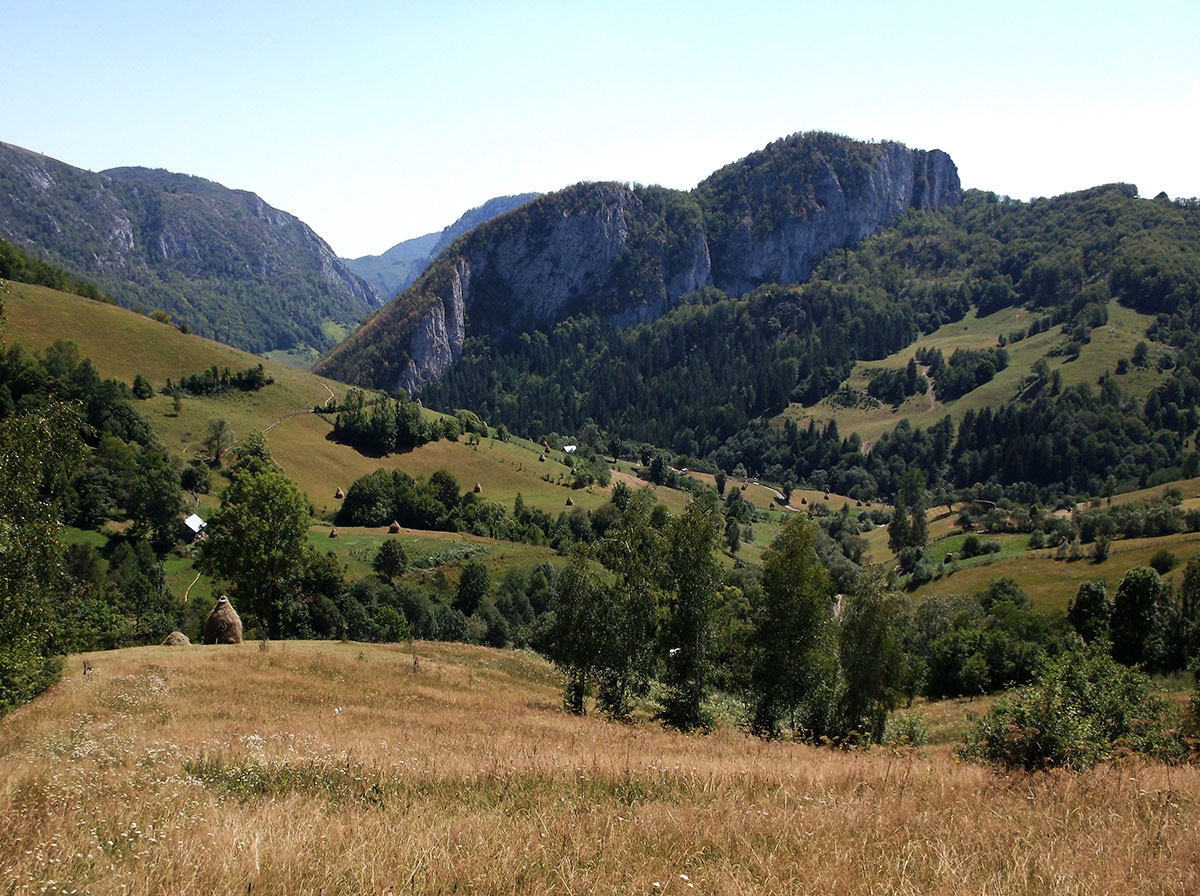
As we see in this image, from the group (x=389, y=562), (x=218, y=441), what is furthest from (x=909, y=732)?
(x=218, y=441)

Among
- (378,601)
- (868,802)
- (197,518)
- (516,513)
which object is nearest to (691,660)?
(868,802)

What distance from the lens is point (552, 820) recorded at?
737 centimetres

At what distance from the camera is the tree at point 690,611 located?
90.5 ft

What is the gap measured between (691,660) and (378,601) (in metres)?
60.7

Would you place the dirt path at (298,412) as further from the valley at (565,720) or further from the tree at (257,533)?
the tree at (257,533)

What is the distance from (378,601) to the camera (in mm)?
80375

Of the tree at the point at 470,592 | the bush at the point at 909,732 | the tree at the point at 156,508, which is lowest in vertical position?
the tree at the point at 470,592

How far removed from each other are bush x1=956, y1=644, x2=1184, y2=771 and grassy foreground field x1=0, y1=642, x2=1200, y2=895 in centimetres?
168

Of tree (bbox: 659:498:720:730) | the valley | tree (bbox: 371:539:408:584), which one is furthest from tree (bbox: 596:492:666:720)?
tree (bbox: 371:539:408:584)

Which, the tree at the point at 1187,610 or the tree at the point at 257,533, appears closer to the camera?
the tree at the point at 257,533

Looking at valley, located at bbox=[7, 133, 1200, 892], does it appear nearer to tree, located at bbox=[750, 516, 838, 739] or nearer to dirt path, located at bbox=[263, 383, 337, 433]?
Answer: tree, located at bbox=[750, 516, 838, 739]

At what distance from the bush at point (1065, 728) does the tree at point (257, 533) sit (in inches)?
1373

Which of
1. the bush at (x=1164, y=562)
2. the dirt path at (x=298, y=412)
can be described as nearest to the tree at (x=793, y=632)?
A: the bush at (x=1164, y=562)

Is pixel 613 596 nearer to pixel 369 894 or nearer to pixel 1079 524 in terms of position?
pixel 369 894
